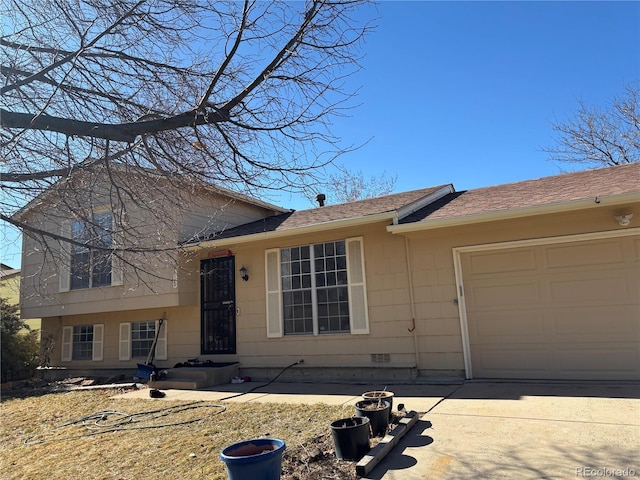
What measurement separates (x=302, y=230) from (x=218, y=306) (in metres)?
3.02

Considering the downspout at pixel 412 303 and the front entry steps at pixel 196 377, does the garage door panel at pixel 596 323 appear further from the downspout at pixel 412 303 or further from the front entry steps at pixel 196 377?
the front entry steps at pixel 196 377

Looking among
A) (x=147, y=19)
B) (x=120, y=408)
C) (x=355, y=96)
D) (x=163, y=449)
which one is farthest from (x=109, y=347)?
(x=355, y=96)

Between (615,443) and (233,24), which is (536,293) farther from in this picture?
(233,24)

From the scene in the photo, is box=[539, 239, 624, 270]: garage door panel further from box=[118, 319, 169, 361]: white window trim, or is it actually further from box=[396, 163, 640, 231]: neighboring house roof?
box=[118, 319, 169, 361]: white window trim

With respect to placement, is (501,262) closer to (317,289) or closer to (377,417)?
(317,289)

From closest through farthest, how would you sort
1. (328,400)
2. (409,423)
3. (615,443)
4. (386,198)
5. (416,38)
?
1. (615,443)
2. (409,423)
3. (416,38)
4. (328,400)
5. (386,198)

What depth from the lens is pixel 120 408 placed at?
23.9 feet

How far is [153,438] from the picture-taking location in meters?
5.26

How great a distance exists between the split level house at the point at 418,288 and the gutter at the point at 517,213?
20 millimetres

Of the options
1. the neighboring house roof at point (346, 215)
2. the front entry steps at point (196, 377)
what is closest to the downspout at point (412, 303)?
the neighboring house roof at point (346, 215)

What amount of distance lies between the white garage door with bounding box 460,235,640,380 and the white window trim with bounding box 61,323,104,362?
9.59 m

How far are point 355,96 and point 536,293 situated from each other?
449 centimetres

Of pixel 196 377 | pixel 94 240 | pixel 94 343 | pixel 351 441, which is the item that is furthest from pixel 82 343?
pixel 351 441

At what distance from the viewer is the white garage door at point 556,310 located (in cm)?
636
